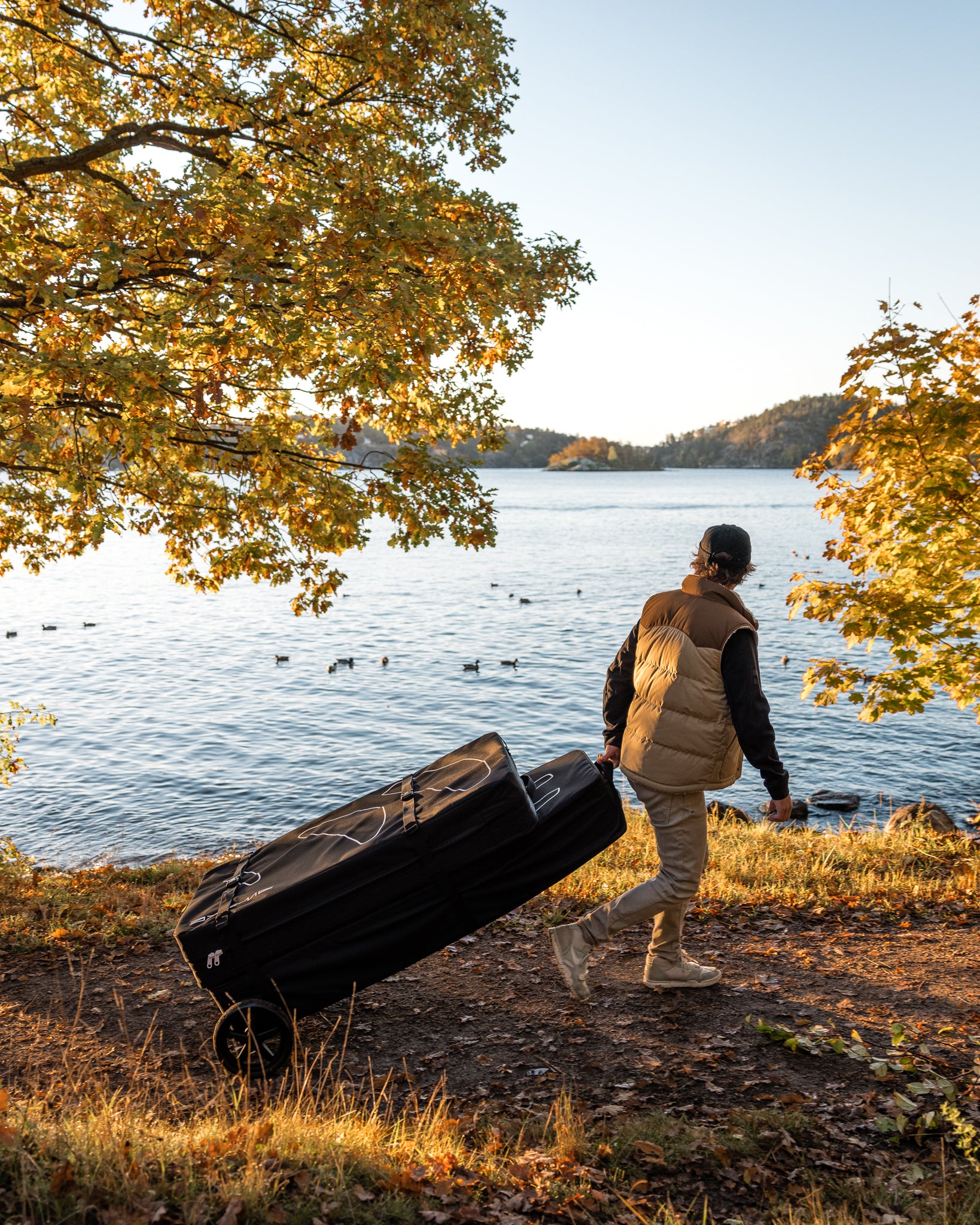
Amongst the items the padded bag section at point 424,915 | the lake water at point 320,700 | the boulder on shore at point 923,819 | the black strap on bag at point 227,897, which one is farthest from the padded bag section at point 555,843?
the lake water at point 320,700

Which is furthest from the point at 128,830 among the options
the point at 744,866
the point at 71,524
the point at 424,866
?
→ the point at 424,866

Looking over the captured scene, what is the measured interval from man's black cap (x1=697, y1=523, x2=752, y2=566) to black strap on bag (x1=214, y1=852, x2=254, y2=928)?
341 cm

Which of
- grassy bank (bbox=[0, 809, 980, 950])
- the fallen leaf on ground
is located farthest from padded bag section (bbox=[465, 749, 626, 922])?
grassy bank (bbox=[0, 809, 980, 950])

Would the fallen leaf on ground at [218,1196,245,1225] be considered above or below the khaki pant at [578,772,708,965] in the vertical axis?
below

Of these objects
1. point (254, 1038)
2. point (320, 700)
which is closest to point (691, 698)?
point (254, 1038)

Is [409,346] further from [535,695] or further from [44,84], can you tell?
[535,695]

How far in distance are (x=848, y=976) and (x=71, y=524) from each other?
7367mm

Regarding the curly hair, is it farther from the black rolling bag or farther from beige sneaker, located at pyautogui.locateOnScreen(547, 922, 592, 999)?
beige sneaker, located at pyautogui.locateOnScreen(547, 922, 592, 999)

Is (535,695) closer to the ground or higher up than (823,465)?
closer to the ground

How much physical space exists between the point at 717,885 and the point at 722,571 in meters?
3.97

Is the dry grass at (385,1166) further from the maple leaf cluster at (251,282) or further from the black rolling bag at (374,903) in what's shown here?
the maple leaf cluster at (251,282)

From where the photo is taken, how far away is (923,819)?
12.7 meters

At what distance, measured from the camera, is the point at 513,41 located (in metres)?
10.4

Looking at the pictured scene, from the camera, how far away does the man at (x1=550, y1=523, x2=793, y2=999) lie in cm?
490
